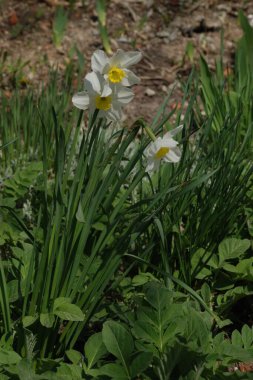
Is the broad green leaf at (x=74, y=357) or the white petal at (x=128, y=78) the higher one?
the white petal at (x=128, y=78)

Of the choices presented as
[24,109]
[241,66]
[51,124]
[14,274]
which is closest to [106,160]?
[14,274]

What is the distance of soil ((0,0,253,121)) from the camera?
3.93 meters

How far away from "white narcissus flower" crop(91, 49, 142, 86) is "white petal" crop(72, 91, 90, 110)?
0.07m

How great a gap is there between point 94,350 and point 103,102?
25.9 inches

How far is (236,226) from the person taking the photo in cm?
237

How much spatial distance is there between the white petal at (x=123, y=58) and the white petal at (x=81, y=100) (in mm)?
107

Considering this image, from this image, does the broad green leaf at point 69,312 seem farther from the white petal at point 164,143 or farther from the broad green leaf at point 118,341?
the white petal at point 164,143

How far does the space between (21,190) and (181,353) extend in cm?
108

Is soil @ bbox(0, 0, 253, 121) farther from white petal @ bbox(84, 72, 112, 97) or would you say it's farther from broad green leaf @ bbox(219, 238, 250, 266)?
white petal @ bbox(84, 72, 112, 97)

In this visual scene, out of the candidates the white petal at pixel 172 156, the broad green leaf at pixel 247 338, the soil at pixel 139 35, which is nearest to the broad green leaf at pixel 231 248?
the broad green leaf at pixel 247 338

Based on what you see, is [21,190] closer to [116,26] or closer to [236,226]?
[236,226]

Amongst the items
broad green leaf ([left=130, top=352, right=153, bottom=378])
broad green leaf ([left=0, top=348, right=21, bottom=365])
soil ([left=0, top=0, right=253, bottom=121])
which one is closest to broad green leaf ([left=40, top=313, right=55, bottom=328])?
broad green leaf ([left=0, top=348, right=21, bottom=365])

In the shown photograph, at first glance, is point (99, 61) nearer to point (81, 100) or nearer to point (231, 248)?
point (81, 100)

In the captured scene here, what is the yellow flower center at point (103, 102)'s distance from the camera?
5.58 feet
